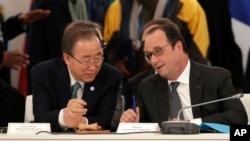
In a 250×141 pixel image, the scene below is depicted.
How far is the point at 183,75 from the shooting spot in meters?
5.21

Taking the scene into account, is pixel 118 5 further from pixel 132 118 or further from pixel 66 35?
pixel 132 118

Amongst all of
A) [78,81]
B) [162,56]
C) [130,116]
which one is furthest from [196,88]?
[78,81]

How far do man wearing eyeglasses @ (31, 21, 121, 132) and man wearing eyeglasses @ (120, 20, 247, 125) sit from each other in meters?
0.26

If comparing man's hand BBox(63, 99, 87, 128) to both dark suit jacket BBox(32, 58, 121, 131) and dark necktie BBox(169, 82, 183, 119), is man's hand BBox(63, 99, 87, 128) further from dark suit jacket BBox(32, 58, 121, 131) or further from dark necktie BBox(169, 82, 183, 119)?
dark necktie BBox(169, 82, 183, 119)

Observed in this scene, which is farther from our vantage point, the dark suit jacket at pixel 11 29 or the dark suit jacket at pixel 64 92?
the dark suit jacket at pixel 11 29

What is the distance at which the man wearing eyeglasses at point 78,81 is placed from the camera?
5.14 meters

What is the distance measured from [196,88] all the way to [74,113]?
865 millimetres

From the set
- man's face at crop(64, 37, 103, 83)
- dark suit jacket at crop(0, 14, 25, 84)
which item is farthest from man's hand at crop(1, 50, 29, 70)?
man's face at crop(64, 37, 103, 83)

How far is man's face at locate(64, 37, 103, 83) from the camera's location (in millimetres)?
5129

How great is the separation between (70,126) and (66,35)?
0.72m

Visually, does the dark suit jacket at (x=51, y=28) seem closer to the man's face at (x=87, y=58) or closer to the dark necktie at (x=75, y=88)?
the dark necktie at (x=75, y=88)

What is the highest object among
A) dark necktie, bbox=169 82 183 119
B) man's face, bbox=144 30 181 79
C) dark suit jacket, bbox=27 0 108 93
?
dark suit jacket, bbox=27 0 108 93

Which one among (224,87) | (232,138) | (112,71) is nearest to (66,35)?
(112,71)

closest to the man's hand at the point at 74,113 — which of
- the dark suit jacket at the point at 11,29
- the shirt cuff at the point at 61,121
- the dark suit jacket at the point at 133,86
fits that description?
the shirt cuff at the point at 61,121
